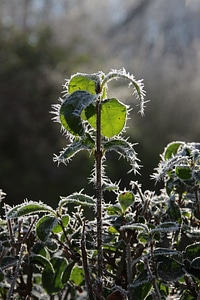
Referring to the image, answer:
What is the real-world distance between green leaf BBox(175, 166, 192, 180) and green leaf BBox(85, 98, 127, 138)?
15 centimetres

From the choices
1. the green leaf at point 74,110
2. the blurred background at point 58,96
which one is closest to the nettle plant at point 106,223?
the green leaf at point 74,110

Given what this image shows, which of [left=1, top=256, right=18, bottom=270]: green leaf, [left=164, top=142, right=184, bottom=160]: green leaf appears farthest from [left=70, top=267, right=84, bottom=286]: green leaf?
[left=164, top=142, right=184, bottom=160]: green leaf

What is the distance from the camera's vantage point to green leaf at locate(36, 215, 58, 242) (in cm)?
63

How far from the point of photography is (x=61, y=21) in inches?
350

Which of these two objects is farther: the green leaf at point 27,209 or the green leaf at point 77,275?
the green leaf at point 77,275

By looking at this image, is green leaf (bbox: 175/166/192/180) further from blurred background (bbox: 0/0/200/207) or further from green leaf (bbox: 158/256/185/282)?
blurred background (bbox: 0/0/200/207)

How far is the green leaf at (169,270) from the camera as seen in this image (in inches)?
24.5

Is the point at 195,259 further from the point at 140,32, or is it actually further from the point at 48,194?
the point at 140,32

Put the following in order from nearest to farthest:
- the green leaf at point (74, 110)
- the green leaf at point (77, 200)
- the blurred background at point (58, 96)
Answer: the green leaf at point (74, 110)
the green leaf at point (77, 200)
the blurred background at point (58, 96)

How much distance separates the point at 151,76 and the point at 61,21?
216cm

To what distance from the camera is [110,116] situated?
57cm

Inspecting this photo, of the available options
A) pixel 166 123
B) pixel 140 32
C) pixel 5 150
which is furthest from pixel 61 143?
pixel 140 32

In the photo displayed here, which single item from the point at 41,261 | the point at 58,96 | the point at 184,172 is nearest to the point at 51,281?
the point at 41,261

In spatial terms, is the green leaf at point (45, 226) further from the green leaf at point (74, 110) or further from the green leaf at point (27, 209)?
the green leaf at point (74, 110)
